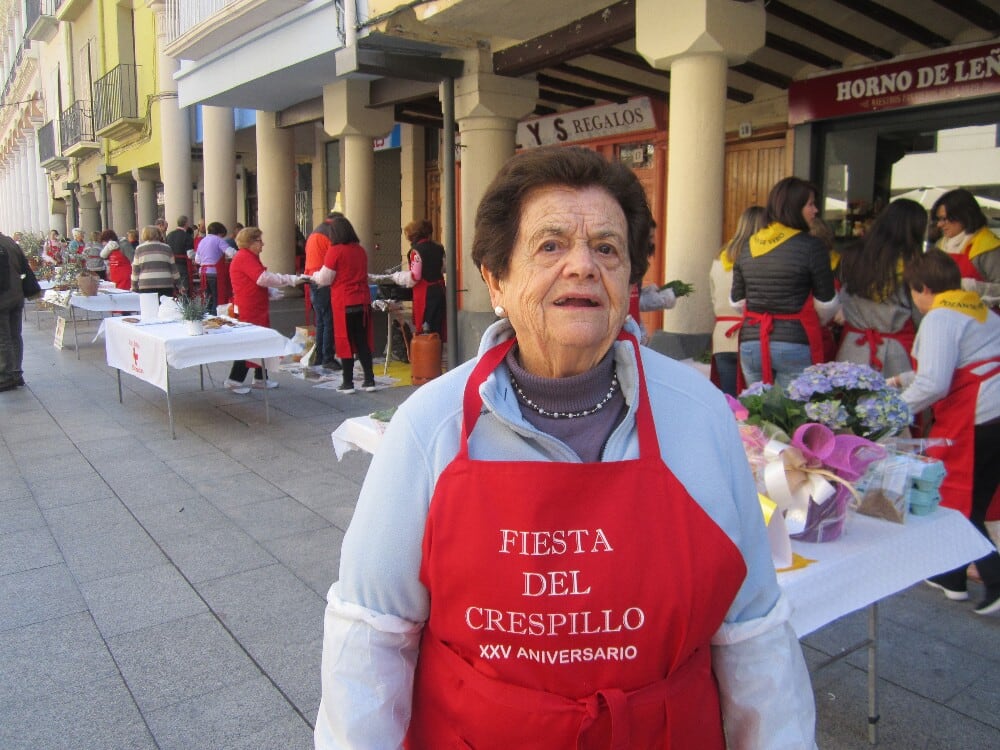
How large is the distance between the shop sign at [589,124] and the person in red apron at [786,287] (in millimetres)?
5315

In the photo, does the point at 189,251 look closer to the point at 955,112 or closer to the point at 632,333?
the point at 955,112

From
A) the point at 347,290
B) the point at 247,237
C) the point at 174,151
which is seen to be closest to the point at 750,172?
the point at 347,290

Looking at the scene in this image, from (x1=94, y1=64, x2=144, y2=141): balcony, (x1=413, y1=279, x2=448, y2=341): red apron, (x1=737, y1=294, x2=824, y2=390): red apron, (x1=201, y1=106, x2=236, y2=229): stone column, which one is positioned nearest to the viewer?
(x1=737, y1=294, x2=824, y2=390): red apron

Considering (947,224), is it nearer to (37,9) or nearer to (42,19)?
(42,19)

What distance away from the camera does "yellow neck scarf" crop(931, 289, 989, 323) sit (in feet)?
11.4

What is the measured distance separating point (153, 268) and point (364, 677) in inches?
467

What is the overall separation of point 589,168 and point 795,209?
357 cm

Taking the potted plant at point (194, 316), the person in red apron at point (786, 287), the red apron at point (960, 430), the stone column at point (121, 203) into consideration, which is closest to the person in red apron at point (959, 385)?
the red apron at point (960, 430)

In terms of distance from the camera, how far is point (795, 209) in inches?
186

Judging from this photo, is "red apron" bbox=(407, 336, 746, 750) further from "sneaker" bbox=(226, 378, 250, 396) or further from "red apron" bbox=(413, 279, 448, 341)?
"red apron" bbox=(413, 279, 448, 341)

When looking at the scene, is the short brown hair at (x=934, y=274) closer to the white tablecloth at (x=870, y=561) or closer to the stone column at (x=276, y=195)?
the white tablecloth at (x=870, y=561)

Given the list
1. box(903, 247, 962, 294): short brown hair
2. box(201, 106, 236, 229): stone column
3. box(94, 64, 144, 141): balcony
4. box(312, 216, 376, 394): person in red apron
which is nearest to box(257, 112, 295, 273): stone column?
box(201, 106, 236, 229): stone column

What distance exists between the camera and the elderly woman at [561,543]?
1.36m

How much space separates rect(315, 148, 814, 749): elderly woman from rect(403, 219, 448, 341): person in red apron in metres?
8.09
